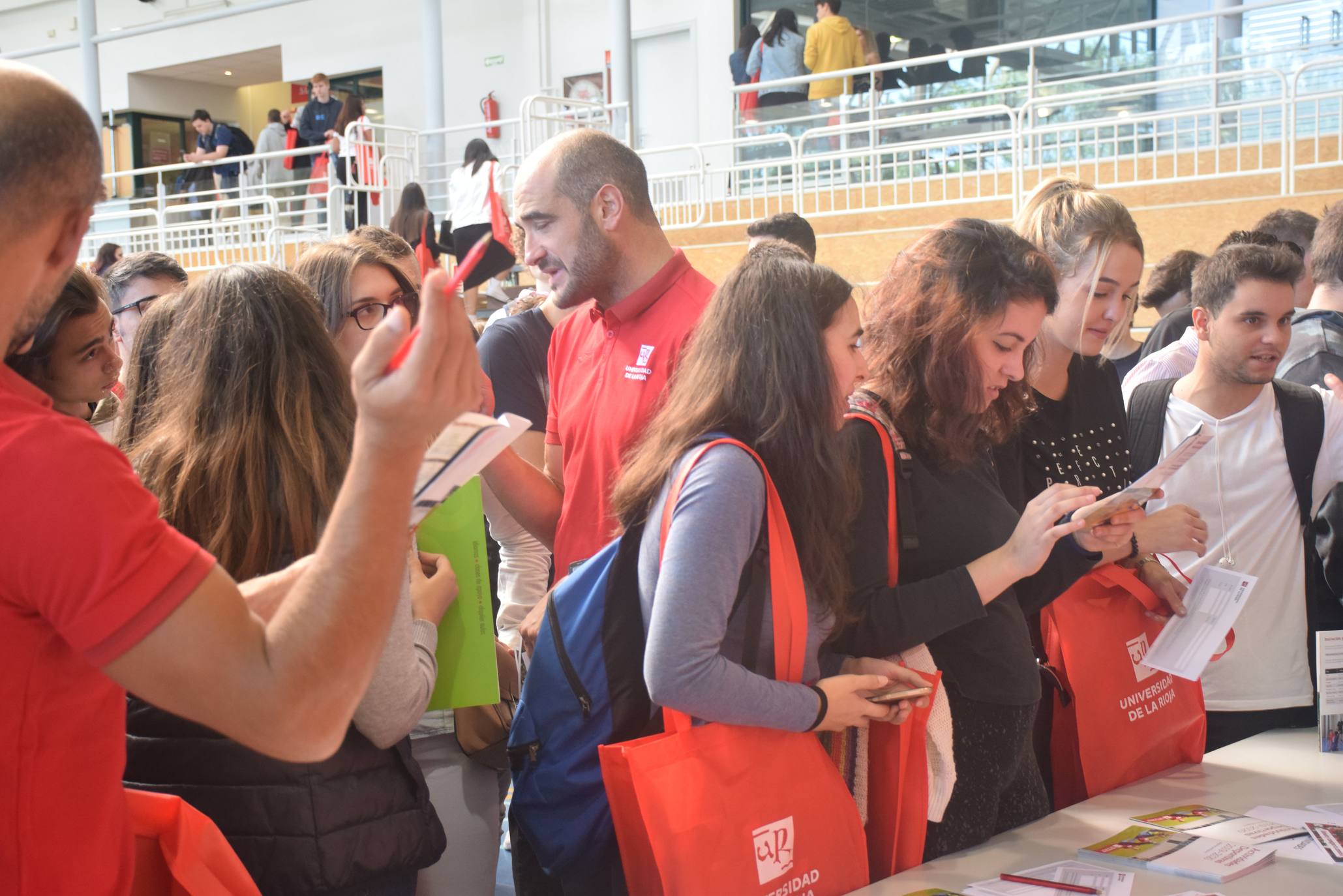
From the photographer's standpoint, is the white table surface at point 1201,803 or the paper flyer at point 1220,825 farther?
the paper flyer at point 1220,825

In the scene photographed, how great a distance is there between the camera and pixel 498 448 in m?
1.06

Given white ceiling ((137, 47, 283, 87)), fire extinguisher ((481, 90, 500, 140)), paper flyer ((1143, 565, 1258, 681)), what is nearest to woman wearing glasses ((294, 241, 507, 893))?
paper flyer ((1143, 565, 1258, 681))

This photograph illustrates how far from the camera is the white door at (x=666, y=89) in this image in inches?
591

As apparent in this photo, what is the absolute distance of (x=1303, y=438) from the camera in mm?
2834

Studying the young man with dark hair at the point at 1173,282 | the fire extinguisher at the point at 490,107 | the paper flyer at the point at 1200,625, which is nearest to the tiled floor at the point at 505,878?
the paper flyer at the point at 1200,625

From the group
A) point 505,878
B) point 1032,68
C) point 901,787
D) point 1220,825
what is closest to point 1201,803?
point 1220,825

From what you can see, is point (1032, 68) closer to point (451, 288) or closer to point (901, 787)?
point (901, 787)

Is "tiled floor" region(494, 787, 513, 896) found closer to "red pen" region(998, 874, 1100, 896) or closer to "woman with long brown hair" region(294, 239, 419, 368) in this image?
"woman with long brown hair" region(294, 239, 419, 368)

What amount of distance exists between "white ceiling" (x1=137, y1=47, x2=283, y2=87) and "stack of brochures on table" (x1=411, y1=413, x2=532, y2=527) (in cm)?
1957

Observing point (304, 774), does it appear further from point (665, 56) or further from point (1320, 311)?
point (665, 56)

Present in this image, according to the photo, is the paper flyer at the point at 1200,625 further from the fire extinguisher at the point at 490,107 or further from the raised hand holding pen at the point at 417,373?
the fire extinguisher at the point at 490,107

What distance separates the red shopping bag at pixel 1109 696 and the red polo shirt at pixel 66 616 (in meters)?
1.79

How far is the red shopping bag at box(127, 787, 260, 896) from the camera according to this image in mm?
1385

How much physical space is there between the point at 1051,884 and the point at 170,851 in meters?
1.21
